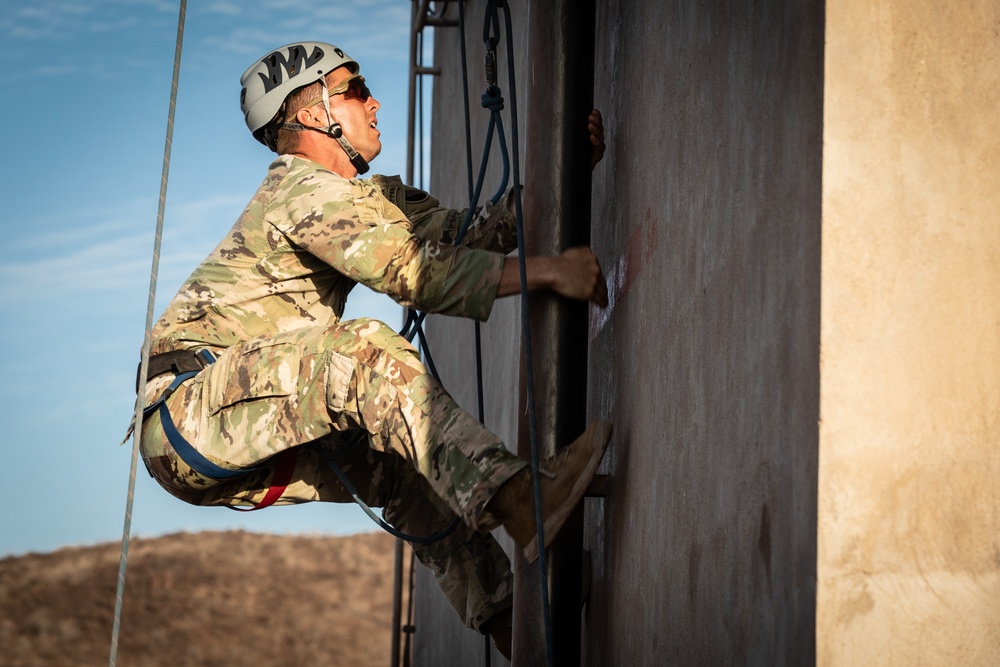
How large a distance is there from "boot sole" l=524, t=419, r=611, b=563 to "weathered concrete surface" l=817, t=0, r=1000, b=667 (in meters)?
1.10

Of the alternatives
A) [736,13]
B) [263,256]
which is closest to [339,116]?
[263,256]

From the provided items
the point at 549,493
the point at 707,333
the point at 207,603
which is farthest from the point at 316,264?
the point at 207,603

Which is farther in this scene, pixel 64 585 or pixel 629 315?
pixel 64 585

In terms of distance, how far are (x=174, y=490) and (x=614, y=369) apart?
1.30m

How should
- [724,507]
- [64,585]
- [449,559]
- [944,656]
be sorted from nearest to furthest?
1. [944,656]
2. [724,507]
3. [449,559]
4. [64,585]

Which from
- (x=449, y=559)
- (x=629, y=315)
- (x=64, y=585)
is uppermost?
(x=629, y=315)

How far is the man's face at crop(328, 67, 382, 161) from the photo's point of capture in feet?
Result: 12.2

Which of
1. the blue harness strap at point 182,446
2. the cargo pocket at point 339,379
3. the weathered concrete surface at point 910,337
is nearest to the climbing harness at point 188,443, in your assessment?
the blue harness strap at point 182,446

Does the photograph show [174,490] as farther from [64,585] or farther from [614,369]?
[64,585]

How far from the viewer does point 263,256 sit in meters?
3.43

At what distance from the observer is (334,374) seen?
9.73ft

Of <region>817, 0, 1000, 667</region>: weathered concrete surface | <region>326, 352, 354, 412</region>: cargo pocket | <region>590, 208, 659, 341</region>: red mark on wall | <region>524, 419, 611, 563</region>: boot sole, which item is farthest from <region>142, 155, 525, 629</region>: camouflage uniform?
<region>817, 0, 1000, 667</region>: weathered concrete surface

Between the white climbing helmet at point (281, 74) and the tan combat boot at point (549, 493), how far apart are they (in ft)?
5.07

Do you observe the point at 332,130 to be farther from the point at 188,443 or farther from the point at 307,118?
the point at 188,443
